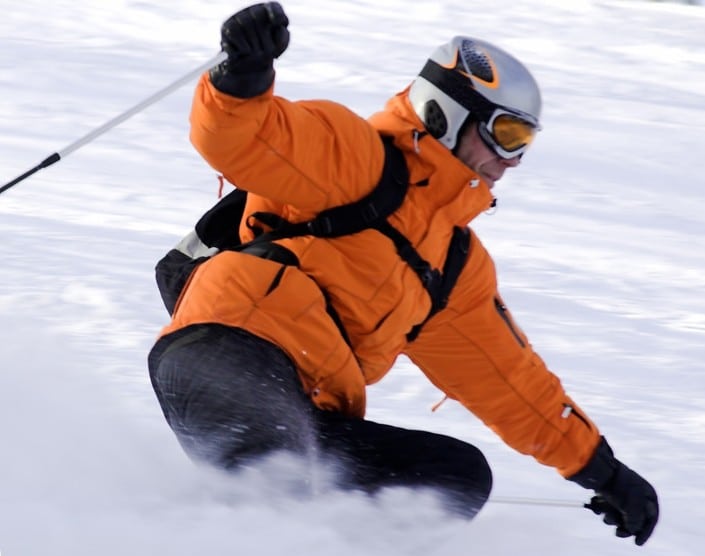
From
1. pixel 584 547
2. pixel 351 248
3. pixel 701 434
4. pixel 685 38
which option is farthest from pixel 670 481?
pixel 685 38

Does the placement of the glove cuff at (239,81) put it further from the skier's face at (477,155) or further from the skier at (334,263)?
the skier's face at (477,155)

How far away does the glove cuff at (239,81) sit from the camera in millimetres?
2895

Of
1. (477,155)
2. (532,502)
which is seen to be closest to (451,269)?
(477,155)

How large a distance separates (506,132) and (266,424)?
1013 mm

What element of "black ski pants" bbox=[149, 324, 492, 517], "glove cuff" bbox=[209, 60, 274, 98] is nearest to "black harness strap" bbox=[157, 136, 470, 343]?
"black ski pants" bbox=[149, 324, 492, 517]

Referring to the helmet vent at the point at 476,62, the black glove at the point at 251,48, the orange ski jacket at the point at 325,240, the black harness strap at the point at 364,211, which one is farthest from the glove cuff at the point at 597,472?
the black glove at the point at 251,48

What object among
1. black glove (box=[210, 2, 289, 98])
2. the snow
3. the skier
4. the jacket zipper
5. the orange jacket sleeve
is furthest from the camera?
the jacket zipper

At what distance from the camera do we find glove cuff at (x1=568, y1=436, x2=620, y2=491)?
12.5 ft

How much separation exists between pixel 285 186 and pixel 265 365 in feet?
1.50

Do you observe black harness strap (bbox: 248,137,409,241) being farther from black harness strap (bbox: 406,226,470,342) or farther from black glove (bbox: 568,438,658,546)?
black glove (bbox: 568,438,658,546)

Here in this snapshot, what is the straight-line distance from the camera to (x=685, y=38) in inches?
609

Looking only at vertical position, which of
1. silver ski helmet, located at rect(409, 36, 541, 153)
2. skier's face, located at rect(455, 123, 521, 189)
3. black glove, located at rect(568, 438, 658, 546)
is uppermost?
silver ski helmet, located at rect(409, 36, 541, 153)

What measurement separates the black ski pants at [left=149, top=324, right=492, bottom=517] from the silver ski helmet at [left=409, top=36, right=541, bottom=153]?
0.76 meters

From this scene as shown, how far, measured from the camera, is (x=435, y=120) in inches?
132
